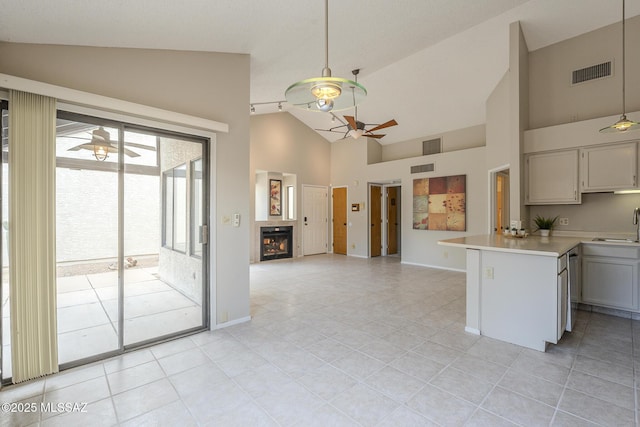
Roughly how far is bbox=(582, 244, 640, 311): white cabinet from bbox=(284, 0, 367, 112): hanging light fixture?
3977mm

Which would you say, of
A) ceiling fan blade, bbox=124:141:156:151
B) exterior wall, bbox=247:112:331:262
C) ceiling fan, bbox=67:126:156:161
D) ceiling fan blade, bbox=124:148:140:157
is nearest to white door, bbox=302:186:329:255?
exterior wall, bbox=247:112:331:262

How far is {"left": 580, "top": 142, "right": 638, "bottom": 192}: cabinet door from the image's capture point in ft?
12.2

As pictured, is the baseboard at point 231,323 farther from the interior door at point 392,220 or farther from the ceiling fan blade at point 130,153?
the interior door at point 392,220

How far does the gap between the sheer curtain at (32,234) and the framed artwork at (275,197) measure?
19.2ft

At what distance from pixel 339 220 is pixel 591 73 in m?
6.50

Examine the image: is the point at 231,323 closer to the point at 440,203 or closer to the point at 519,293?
the point at 519,293

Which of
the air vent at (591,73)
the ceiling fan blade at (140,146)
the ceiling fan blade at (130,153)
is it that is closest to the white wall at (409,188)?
the air vent at (591,73)

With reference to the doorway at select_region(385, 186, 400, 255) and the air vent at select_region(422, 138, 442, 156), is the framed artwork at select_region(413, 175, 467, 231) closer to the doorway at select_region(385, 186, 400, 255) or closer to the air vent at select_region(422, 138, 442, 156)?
the air vent at select_region(422, 138, 442, 156)

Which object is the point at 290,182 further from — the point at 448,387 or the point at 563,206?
the point at 448,387


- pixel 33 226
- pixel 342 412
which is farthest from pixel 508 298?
pixel 33 226

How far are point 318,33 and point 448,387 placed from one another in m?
3.63

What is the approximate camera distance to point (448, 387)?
2.24 meters

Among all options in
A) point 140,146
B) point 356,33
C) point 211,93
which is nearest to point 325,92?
point 211,93

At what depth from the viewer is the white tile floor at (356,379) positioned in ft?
6.35
